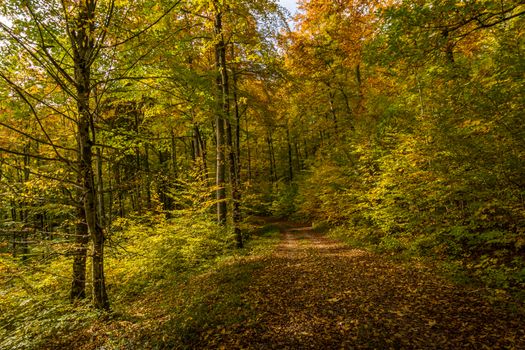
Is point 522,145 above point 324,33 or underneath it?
underneath

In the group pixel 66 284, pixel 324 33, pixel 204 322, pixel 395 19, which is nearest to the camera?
pixel 204 322

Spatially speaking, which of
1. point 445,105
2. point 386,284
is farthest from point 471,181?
point 386,284

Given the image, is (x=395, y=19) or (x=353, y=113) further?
(x=353, y=113)

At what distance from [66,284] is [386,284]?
900 centimetres

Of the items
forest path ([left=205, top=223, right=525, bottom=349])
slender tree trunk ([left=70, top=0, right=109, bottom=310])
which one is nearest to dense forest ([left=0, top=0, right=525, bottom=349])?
slender tree trunk ([left=70, top=0, right=109, bottom=310])

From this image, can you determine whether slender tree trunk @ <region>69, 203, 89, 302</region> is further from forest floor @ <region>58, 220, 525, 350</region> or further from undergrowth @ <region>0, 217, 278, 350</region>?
forest floor @ <region>58, 220, 525, 350</region>

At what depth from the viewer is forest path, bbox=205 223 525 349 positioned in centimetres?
398

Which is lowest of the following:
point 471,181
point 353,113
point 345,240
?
point 345,240

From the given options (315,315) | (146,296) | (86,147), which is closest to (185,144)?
(86,147)

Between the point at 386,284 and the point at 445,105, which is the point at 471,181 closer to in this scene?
the point at 445,105

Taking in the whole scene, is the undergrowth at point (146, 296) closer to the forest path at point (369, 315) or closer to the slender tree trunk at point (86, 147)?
the slender tree trunk at point (86, 147)

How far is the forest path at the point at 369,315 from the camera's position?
13.1 ft

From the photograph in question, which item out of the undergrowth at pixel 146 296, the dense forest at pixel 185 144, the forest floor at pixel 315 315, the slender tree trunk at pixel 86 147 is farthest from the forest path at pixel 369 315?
the slender tree trunk at pixel 86 147

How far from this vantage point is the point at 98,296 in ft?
17.2
